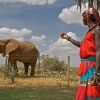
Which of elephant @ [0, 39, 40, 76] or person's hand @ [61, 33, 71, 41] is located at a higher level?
elephant @ [0, 39, 40, 76]

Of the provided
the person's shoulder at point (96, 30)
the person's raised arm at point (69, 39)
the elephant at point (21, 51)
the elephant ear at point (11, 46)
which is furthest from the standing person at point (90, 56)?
the elephant ear at point (11, 46)

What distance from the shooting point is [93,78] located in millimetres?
5648

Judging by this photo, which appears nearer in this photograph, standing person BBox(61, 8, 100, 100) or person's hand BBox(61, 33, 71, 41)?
standing person BBox(61, 8, 100, 100)

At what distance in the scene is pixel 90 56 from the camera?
19.1ft

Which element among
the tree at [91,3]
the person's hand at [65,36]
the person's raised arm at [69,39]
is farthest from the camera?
the tree at [91,3]

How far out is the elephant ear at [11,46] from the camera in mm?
26984

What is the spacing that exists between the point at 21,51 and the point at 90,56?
73.5 feet

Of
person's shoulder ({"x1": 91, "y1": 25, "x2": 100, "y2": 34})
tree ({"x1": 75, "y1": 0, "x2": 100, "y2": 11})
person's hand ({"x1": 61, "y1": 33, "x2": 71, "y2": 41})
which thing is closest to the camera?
person's shoulder ({"x1": 91, "y1": 25, "x2": 100, "y2": 34})

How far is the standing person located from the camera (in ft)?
18.7

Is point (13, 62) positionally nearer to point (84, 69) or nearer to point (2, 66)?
point (2, 66)

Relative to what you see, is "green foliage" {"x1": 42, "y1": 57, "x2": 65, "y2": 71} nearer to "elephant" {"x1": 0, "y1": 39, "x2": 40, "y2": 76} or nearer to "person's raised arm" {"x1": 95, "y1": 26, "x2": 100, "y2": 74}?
"elephant" {"x1": 0, "y1": 39, "x2": 40, "y2": 76}

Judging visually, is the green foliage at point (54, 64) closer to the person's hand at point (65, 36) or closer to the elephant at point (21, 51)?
the elephant at point (21, 51)

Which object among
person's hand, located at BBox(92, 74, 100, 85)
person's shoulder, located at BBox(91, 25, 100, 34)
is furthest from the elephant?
person's hand, located at BBox(92, 74, 100, 85)

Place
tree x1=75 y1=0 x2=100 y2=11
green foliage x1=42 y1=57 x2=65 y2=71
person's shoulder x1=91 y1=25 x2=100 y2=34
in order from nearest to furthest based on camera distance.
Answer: person's shoulder x1=91 y1=25 x2=100 y2=34 < tree x1=75 y1=0 x2=100 y2=11 < green foliage x1=42 y1=57 x2=65 y2=71
